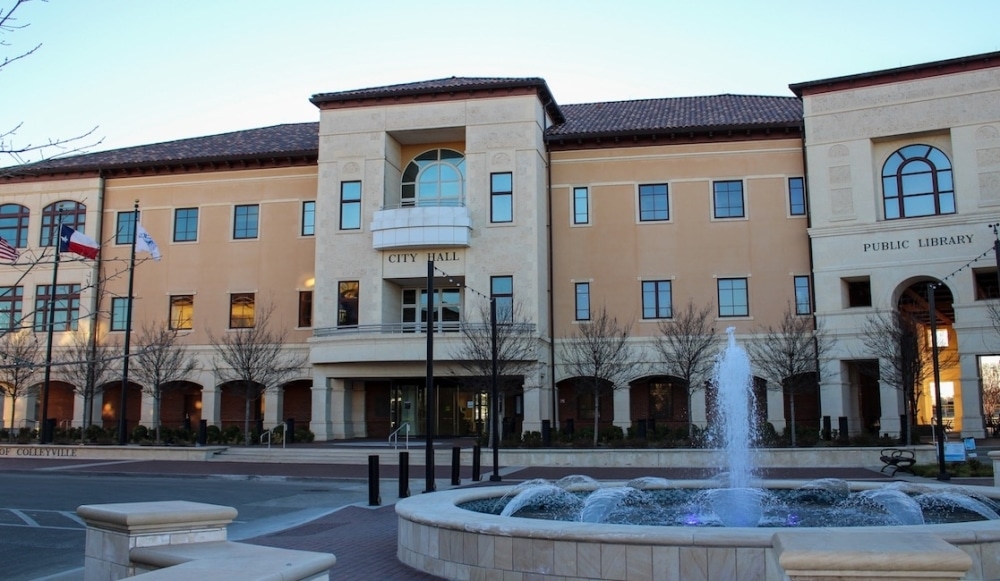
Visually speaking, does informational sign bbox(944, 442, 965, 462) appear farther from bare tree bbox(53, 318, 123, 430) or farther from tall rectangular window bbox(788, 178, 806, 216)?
bare tree bbox(53, 318, 123, 430)

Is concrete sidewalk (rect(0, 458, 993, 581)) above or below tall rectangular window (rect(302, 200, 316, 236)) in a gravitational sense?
below

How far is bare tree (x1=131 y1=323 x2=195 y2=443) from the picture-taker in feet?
120

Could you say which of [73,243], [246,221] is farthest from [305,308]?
[73,243]

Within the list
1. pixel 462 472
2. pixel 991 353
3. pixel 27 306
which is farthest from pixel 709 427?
pixel 27 306

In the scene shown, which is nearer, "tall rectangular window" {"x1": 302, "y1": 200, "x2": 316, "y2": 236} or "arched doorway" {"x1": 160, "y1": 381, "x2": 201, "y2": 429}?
"tall rectangular window" {"x1": 302, "y1": 200, "x2": 316, "y2": 236}

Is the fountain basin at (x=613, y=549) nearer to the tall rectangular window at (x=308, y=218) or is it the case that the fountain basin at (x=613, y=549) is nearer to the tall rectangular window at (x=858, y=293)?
the tall rectangular window at (x=858, y=293)

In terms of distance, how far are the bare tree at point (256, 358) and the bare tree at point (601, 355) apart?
12.1m

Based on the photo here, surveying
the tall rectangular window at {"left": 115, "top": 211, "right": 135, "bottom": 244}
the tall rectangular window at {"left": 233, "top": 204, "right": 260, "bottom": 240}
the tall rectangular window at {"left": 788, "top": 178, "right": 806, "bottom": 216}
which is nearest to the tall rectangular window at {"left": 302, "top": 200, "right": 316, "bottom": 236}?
the tall rectangular window at {"left": 233, "top": 204, "right": 260, "bottom": 240}

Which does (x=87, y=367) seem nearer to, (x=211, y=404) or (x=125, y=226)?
(x=211, y=404)

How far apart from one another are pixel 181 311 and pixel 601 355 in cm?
2031

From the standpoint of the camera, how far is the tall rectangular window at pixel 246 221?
40.9m

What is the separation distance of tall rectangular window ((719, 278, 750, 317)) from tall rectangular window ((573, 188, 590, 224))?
20.8 feet

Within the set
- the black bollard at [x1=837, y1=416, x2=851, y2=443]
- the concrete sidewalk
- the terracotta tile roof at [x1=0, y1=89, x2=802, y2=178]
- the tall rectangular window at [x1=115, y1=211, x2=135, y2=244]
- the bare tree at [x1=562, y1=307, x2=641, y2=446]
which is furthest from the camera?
the tall rectangular window at [x1=115, y1=211, x2=135, y2=244]

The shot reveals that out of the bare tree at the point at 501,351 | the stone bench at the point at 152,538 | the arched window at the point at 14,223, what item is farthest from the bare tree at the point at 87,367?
the stone bench at the point at 152,538
